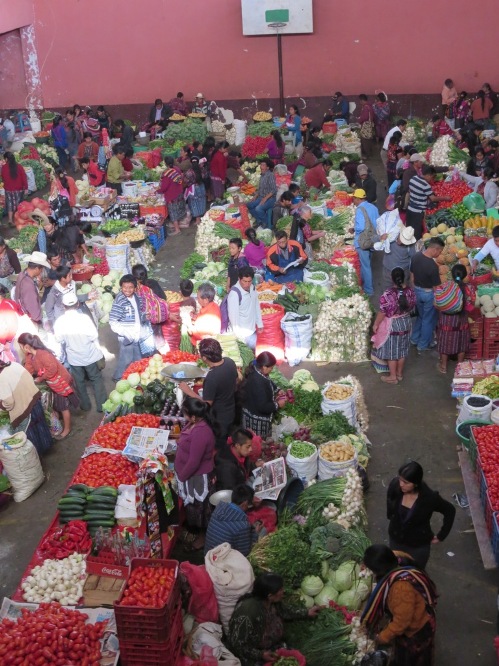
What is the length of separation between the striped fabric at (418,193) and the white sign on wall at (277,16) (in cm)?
985

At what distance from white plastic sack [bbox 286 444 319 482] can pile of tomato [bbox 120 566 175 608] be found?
7.39 feet

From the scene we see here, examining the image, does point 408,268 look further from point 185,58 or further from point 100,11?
point 100,11

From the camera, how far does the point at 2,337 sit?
31.0ft

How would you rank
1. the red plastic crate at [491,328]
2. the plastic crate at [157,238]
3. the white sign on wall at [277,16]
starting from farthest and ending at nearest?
the white sign on wall at [277,16] < the plastic crate at [157,238] < the red plastic crate at [491,328]

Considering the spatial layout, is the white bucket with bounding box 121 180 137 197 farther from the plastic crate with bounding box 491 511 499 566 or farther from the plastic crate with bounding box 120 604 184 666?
the plastic crate with bounding box 120 604 184 666

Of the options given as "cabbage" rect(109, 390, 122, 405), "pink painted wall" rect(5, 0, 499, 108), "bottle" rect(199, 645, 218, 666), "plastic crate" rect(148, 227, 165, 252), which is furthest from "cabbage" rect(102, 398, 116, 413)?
"pink painted wall" rect(5, 0, 499, 108)

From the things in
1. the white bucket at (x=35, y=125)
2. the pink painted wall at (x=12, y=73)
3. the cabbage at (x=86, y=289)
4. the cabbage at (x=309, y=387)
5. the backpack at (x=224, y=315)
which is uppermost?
the pink painted wall at (x=12, y=73)

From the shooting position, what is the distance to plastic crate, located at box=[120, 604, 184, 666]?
537 centimetres

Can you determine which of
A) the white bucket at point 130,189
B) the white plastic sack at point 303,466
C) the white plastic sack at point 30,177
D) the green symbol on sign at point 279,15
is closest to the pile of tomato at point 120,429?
the white plastic sack at point 303,466

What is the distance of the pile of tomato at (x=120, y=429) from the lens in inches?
303

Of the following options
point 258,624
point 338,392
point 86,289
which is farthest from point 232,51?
point 258,624

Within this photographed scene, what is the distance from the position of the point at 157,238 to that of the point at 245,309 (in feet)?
18.1

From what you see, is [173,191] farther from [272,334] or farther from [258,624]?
[258,624]

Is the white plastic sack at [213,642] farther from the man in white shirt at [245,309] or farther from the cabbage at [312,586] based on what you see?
the man in white shirt at [245,309]
